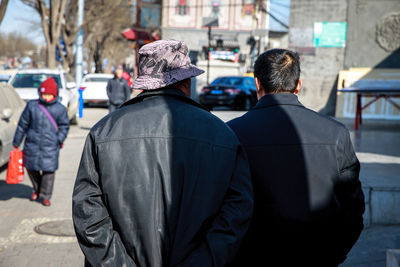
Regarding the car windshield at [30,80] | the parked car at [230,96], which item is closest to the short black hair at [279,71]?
the car windshield at [30,80]

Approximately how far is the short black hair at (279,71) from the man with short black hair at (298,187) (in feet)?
0.06

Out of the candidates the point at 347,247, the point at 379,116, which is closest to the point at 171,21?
the point at 379,116

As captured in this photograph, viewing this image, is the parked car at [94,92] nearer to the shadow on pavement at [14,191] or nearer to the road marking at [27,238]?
the shadow on pavement at [14,191]

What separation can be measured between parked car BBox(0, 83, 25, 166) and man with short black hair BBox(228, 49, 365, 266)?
7000 mm

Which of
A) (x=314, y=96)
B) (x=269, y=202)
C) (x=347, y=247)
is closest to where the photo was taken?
(x=269, y=202)

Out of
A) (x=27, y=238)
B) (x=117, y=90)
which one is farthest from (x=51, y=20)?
(x=27, y=238)

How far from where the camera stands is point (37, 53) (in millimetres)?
93250

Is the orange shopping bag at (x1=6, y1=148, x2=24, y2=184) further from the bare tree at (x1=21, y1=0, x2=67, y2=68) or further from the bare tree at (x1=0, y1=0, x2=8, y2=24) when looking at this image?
the bare tree at (x1=21, y1=0, x2=67, y2=68)

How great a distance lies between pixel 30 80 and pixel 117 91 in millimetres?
3200

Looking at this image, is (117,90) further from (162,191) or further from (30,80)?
(162,191)

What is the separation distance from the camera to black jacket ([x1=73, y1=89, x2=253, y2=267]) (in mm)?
2055

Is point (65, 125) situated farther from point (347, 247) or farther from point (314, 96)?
point (314, 96)

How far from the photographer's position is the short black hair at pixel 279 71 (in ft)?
8.79

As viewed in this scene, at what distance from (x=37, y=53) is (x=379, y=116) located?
86162mm
